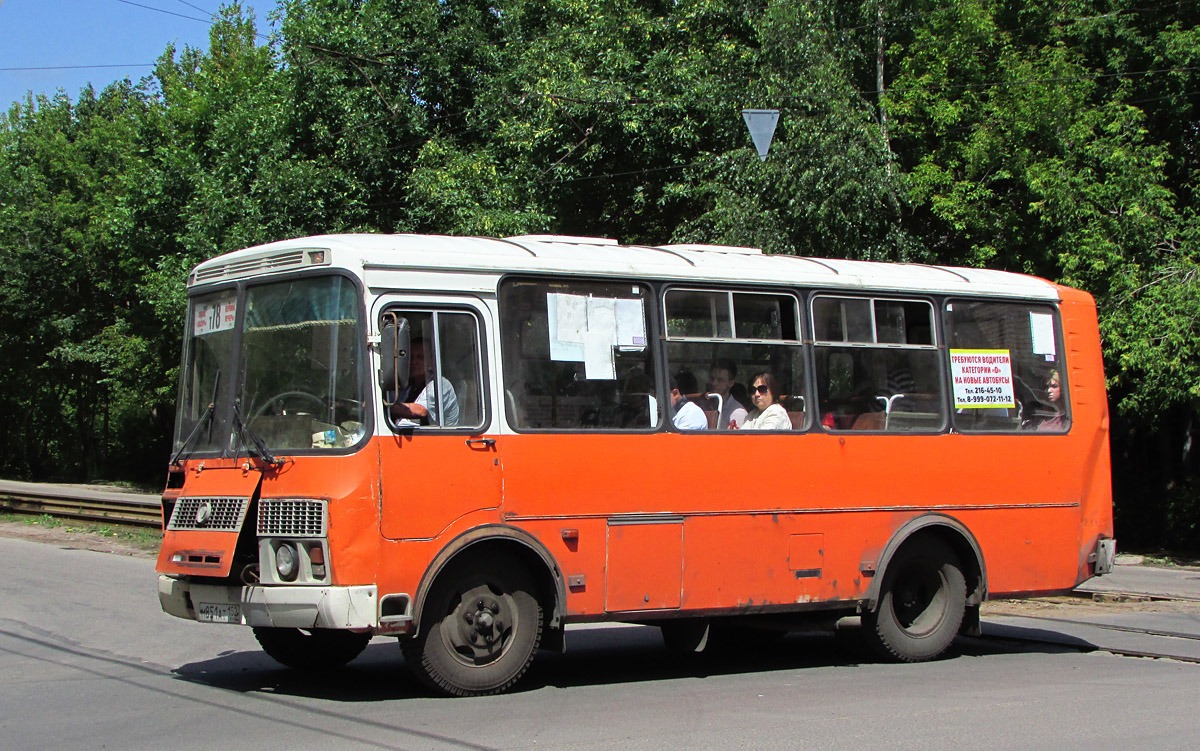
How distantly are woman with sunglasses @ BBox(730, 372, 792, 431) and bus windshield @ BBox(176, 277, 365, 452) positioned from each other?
3.05 m

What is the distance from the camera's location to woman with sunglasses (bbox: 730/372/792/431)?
9.14m

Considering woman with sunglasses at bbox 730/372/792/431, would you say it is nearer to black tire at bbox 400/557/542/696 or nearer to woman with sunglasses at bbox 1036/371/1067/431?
black tire at bbox 400/557/542/696

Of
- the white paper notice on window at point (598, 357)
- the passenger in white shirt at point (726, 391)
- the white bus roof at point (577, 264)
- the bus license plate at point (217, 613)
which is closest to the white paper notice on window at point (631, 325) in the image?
the white paper notice on window at point (598, 357)

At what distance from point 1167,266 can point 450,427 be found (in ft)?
48.0

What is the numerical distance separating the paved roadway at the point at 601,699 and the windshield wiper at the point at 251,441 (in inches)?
58.1

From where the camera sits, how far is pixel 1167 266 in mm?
18734

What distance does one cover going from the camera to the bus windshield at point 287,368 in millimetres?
7582

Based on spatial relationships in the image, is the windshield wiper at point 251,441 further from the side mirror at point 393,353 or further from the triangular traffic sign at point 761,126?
the triangular traffic sign at point 761,126

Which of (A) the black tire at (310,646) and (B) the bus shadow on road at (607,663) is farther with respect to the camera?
(A) the black tire at (310,646)

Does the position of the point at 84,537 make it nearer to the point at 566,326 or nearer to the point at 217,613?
A: the point at 217,613

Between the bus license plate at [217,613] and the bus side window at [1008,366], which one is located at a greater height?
the bus side window at [1008,366]

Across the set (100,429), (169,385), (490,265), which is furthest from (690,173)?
(100,429)

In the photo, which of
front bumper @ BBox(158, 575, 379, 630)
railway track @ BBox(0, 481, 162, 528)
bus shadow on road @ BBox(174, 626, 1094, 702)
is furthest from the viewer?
railway track @ BBox(0, 481, 162, 528)

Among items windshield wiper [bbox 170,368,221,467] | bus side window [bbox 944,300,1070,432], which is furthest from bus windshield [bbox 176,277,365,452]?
bus side window [bbox 944,300,1070,432]
